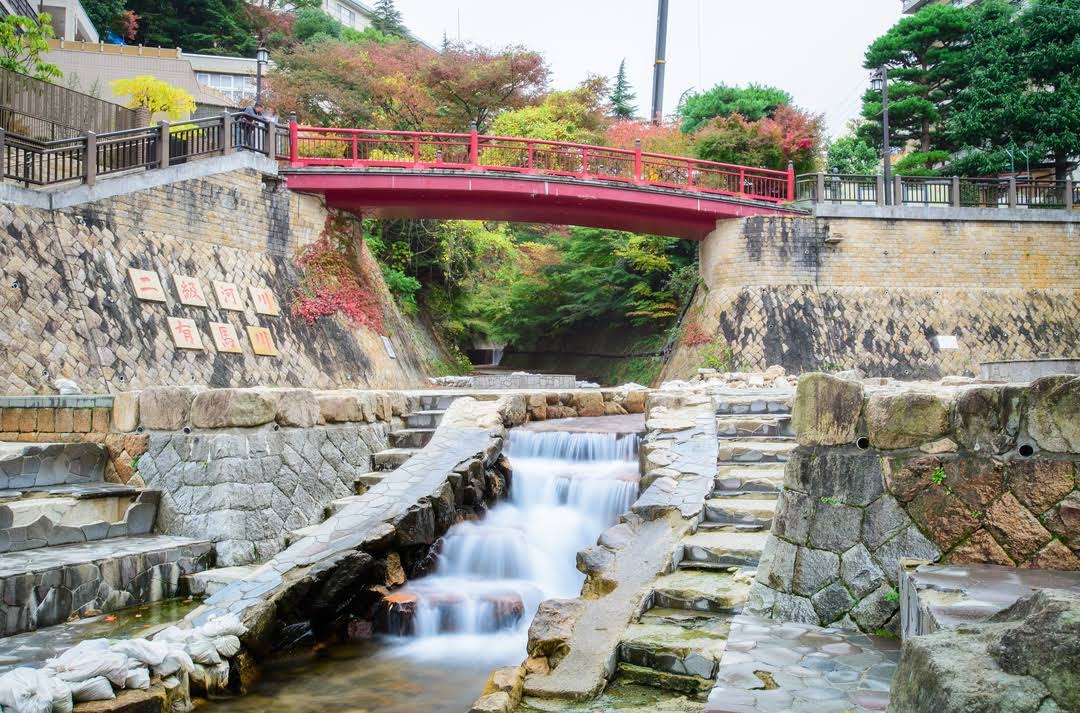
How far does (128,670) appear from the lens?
18.0 feet

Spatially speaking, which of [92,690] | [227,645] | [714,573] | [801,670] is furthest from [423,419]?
[801,670]

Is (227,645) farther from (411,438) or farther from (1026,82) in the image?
(1026,82)

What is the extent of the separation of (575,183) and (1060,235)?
12409mm

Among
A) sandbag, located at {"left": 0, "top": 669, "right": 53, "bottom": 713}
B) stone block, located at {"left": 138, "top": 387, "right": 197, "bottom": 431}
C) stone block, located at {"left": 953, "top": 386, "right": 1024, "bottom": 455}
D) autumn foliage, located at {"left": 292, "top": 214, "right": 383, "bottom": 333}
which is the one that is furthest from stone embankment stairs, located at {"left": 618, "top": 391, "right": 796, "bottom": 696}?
autumn foliage, located at {"left": 292, "top": 214, "right": 383, "bottom": 333}

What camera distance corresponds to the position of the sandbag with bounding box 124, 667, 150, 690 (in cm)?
547

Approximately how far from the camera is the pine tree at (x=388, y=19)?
158 ft

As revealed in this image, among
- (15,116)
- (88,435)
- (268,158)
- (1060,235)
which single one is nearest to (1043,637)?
(88,435)

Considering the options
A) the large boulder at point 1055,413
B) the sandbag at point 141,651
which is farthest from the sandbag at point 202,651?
the large boulder at point 1055,413

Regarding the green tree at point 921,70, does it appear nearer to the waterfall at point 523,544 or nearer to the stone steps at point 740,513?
the waterfall at point 523,544

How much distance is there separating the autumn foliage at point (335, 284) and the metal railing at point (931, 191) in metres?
11.0

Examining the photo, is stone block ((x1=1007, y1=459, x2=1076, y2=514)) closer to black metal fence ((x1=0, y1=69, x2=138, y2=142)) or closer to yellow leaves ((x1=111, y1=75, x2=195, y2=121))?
black metal fence ((x1=0, y1=69, x2=138, y2=142))

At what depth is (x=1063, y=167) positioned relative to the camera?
2525cm

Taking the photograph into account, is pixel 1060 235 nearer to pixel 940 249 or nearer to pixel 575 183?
pixel 940 249

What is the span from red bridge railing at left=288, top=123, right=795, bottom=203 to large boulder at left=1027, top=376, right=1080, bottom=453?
15.1 meters
